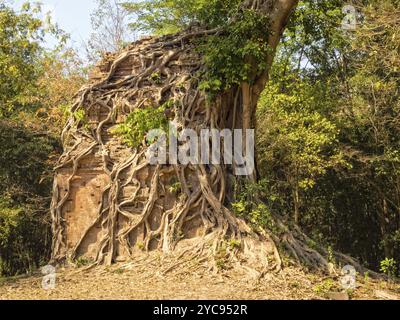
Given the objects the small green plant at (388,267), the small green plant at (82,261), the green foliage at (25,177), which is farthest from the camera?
the green foliage at (25,177)

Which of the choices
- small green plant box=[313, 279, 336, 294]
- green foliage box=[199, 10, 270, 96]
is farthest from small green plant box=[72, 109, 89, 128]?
small green plant box=[313, 279, 336, 294]

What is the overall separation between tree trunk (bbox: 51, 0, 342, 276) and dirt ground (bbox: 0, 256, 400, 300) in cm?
37

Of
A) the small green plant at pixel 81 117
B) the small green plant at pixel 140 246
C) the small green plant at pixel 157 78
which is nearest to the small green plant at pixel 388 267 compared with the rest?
the small green plant at pixel 140 246

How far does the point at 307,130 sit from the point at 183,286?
19.7 ft

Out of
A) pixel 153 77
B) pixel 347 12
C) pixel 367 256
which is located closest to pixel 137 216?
pixel 153 77

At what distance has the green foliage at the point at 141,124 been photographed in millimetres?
7773

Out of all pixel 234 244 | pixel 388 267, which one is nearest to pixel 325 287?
pixel 234 244

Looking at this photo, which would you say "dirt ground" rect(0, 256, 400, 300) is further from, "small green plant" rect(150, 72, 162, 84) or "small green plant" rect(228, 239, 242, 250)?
"small green plant" rect(150, 72, 162, 84)

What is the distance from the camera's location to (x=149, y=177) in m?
8.01

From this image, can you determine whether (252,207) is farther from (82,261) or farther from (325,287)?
(82,261)

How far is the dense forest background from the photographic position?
1028 centimetres

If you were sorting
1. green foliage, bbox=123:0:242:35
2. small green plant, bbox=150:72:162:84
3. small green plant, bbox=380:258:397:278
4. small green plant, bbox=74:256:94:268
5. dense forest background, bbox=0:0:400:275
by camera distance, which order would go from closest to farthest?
1. small green plant, bbox=380:258:397:278
2. small green plant, bbox=74:256:94:268
3. small green plant, bbox=150:72:162:84
4. dense forest background, bbox=0:0:400:275
5. green foliage, bbox=123:0:242:35

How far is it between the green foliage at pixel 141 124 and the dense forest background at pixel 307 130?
2.86 m

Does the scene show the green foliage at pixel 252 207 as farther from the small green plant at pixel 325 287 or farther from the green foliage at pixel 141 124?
the green foliage at pixel 141 124
